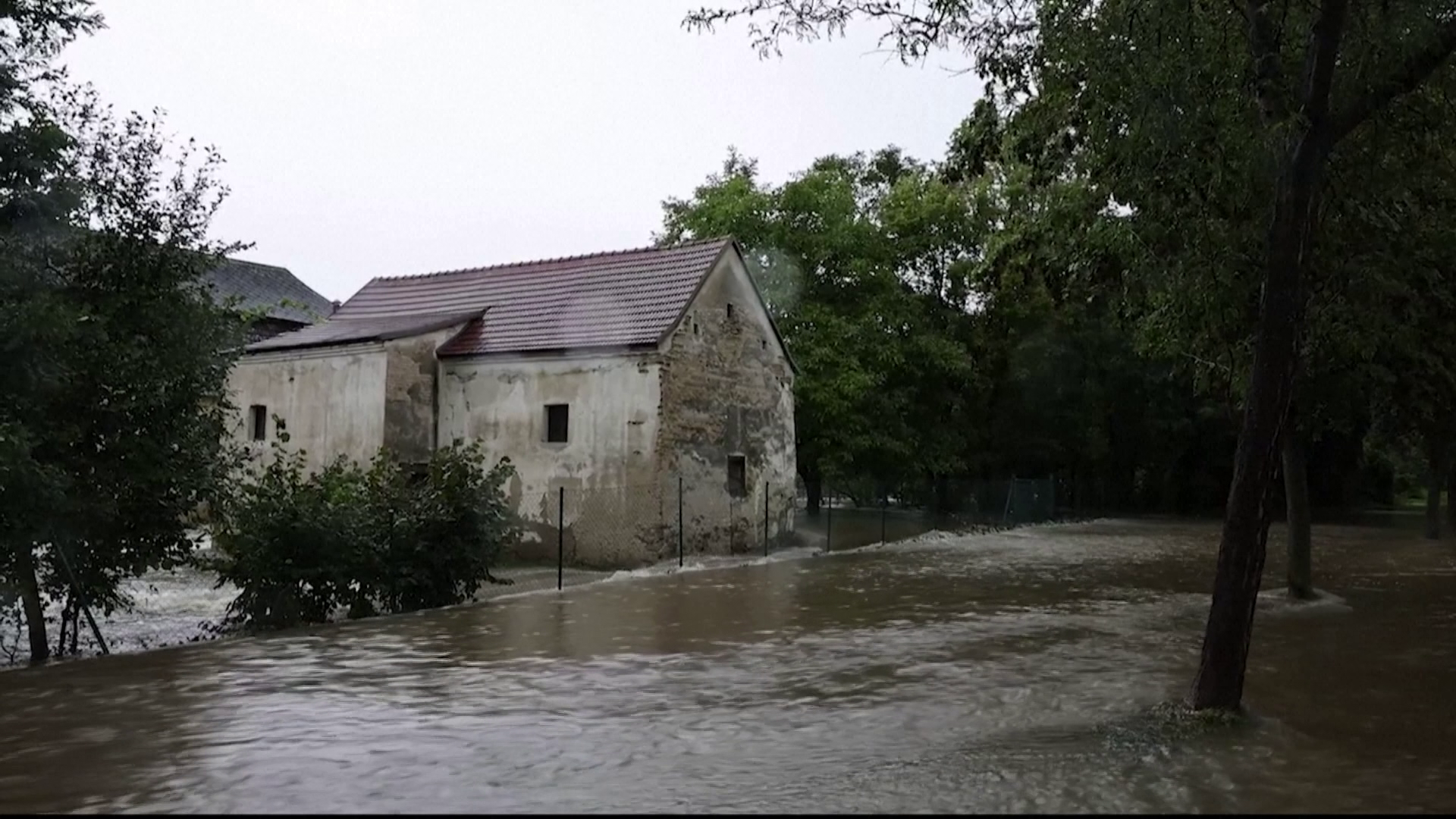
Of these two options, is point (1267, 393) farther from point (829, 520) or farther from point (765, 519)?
point (829, 520)

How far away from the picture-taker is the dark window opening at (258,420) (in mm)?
26625

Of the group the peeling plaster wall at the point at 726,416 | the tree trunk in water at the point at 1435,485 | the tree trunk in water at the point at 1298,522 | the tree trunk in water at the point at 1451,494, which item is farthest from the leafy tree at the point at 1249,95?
the tree trunk in water at the point at 1451,494

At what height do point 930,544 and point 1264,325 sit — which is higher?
point 1264,325

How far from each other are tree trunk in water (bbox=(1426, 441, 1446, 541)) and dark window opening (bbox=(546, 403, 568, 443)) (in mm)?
23509

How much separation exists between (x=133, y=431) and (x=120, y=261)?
1774 millimetres

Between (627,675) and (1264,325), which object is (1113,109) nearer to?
(1264,325)

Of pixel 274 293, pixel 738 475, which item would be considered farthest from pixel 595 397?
pixel 274 293

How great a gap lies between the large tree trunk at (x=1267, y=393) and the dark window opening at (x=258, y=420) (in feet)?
75.5

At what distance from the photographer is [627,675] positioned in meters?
10.4

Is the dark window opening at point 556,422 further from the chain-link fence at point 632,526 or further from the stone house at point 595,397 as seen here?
the chain-link fence at point 632,526

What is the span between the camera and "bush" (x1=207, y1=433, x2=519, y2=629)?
13273 millimetres

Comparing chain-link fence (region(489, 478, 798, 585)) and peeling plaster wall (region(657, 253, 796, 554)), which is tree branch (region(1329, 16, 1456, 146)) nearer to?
chain-link fence (region(489, 478, 798, 585))

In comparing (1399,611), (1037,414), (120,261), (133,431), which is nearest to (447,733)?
(133,431)

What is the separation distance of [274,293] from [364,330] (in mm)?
26346
